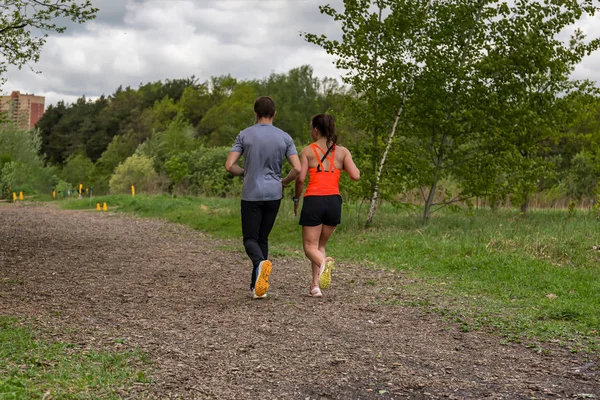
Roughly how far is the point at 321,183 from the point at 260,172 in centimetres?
70

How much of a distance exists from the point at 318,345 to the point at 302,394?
4.09ft

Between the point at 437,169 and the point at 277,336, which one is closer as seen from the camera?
the point at 277,336

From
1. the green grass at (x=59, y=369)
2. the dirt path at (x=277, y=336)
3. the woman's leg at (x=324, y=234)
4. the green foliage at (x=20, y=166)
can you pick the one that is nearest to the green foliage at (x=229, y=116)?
the green foliage at (x=20, y=166)

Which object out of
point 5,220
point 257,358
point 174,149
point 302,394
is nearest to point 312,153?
point 257,358

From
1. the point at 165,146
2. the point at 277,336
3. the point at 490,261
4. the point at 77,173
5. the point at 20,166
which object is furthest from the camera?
the point at 77,173

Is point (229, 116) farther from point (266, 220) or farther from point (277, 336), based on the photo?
point (277, 336)

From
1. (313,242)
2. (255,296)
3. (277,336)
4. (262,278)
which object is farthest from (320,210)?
(277,336)

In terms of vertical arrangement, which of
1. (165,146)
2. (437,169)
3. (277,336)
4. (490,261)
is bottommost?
(277,336)

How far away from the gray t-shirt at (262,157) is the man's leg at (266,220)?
10cm

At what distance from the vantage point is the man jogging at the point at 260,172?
7551 millimetres

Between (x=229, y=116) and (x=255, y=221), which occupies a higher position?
(x=229, y=116)

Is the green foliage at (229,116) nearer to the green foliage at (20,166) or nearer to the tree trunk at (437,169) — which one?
the green foliage at (20,166)

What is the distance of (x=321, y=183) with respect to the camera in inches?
304

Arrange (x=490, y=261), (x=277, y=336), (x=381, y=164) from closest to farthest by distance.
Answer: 1. (x=277, y=336)
2. (x=490, y=261)
3. (x=381, y=164)
